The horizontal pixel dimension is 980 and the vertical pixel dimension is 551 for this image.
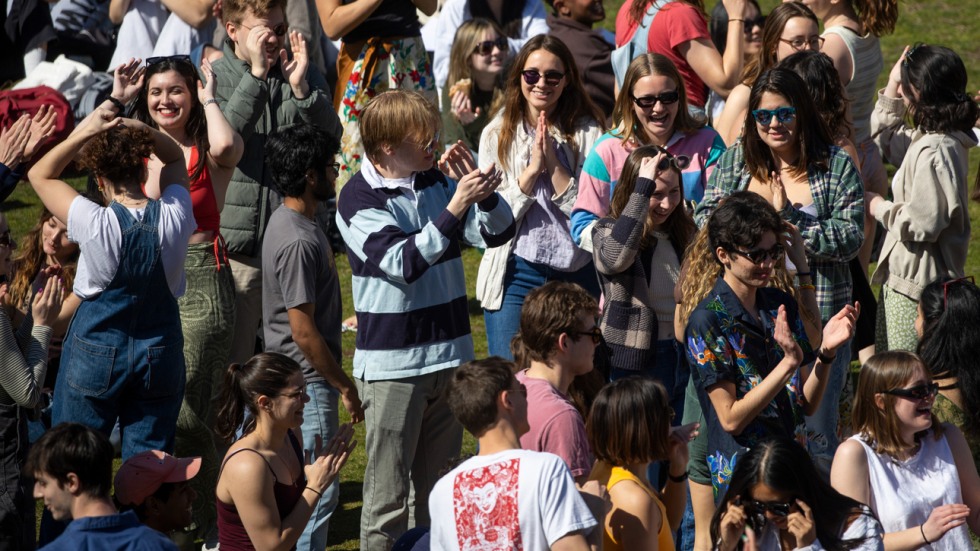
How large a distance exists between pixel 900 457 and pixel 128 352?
2.91m

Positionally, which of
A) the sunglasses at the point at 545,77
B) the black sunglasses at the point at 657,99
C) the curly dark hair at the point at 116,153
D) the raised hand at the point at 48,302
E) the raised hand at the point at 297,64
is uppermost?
the raised hand at the point at 297,64

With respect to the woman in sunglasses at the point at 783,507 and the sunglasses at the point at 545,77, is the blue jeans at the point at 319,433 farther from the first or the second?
the woman in sunglasses at the point at 783,507

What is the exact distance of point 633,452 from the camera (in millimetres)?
4258

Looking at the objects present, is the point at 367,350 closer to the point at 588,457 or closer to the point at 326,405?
the point at 326,405

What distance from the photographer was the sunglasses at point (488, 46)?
9.27 meters

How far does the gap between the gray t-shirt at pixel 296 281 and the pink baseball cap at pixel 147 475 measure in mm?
1000

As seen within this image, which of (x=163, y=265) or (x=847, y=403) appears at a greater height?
(x=163, y=265)

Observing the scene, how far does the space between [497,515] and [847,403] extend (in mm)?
3321

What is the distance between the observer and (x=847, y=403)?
6.54 meters

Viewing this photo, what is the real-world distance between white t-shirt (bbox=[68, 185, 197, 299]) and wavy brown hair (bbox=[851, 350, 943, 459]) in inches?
104


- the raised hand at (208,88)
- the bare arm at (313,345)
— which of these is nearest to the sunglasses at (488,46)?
the raised hand at (208,88)

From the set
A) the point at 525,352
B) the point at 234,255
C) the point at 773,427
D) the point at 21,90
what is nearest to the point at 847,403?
the point at 773,427

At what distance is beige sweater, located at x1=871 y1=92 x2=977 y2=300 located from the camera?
6586 mm

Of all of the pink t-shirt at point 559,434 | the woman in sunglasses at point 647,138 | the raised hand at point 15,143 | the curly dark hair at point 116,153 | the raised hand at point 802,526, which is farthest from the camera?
the woman in sunglasses at point 647,138
